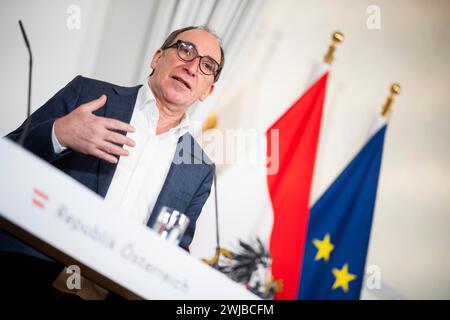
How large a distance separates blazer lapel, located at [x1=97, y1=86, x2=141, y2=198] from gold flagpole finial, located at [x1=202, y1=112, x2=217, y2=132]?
66cm

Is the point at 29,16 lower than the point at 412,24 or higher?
lower

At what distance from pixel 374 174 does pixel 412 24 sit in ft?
3.88

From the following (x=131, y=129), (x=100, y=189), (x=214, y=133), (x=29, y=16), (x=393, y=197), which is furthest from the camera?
(x=393, y=197)

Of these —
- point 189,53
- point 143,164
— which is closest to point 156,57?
point 189,53

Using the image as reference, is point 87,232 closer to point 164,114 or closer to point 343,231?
point 164,114

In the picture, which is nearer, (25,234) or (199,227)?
(25,234)

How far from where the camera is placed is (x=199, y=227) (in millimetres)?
1881

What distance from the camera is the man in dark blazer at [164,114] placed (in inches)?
46.9

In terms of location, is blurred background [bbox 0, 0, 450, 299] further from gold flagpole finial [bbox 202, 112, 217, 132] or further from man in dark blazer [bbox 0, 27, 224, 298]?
man in dark blazer [bbox 0, 27, 224, 298]

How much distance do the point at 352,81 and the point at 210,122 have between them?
105cm

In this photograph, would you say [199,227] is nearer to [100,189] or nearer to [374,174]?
[100,189]

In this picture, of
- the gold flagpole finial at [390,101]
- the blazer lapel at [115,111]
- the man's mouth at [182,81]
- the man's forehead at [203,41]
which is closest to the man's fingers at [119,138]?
the blazer lapel at [115,111]
